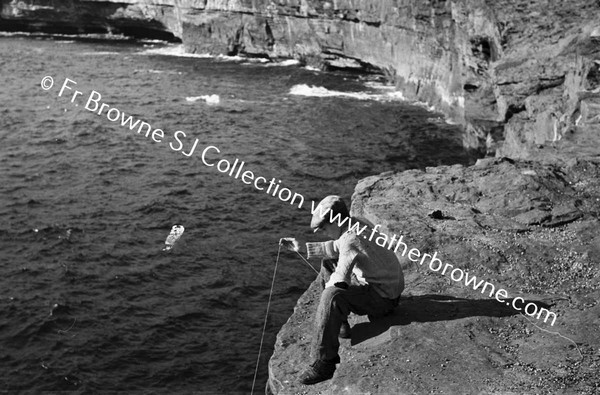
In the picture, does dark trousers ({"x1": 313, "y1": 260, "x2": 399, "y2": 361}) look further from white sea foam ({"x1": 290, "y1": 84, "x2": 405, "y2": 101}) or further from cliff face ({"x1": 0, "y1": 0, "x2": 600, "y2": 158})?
white sea foam ({"x1": 290, "y1": 84, "x2": 405, "y2": 101})

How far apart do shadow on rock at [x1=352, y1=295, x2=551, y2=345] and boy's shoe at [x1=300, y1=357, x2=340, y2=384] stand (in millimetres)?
721

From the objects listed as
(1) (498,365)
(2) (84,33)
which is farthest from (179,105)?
(2) (84,33)

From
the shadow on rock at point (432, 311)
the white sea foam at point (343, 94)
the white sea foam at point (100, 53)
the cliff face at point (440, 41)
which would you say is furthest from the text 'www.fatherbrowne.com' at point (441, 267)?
the white sea foam at point (100, 53)

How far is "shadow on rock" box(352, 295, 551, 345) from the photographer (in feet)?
34.1

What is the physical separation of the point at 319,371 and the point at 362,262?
5.95ft

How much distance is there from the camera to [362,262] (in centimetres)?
987

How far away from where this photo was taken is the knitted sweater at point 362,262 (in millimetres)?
9703

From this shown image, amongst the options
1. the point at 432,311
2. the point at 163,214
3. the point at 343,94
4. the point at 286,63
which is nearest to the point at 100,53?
the point at 286,63

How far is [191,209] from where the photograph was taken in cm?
2766

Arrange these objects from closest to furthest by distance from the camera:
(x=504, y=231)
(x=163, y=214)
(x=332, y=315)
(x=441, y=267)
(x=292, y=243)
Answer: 1. (x=332, y=315)
2. (x=292, y=243)
3. (x=441, y=267)
4. (x=504, y=231)
5. (x=163, y=214)

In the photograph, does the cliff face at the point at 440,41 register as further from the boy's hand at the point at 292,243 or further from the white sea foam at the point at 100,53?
the boy's hand at the point at 292,243

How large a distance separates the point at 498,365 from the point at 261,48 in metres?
63.0

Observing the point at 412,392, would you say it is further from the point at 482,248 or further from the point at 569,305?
the point at 482,248

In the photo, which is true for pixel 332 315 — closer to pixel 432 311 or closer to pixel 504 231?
pixel 432 311
